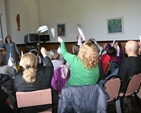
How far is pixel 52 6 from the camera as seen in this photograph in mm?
8836

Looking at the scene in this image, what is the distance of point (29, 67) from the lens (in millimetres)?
1943

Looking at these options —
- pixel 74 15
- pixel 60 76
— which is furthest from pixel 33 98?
pixel 74 15

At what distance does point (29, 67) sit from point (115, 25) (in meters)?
6.55

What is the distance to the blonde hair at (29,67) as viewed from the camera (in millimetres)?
1868

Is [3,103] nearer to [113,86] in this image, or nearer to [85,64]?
[85,64]

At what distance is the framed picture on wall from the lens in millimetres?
7617

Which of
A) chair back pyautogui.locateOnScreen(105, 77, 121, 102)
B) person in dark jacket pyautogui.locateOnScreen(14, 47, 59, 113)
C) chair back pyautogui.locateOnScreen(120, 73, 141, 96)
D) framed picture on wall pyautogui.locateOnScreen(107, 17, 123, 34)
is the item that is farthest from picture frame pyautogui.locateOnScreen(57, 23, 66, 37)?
person in dark jacket pyautogui.locateOnScreen(14, 47, 59, 113)

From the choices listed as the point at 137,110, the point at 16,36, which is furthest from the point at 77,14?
the point at 137,110

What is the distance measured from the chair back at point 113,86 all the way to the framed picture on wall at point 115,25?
585cm

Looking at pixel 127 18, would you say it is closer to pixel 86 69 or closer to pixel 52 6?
pixel 52 6

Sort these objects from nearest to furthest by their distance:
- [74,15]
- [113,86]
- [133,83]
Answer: [113,86], [133,83], [74,15]

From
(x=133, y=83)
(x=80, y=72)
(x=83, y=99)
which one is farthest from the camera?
(x=133, y=83)

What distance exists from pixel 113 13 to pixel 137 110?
565cm

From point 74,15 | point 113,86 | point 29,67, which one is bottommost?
point 113,86
